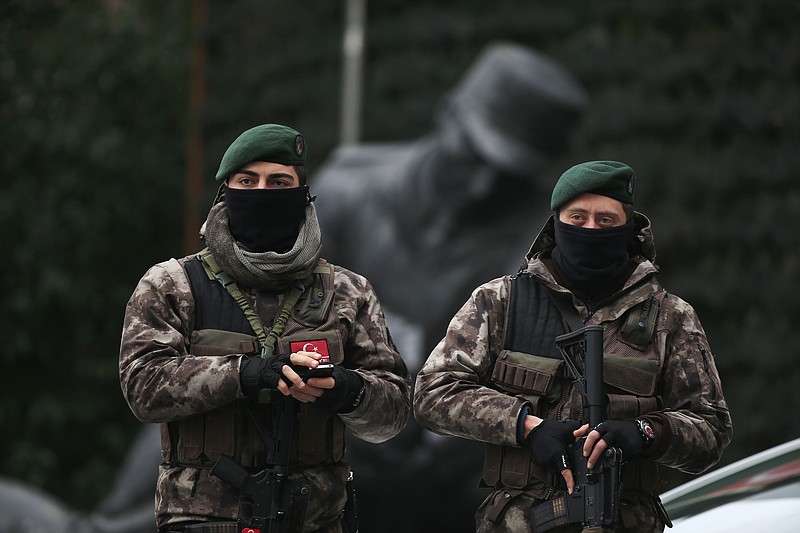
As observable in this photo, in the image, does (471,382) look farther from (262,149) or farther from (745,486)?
(745,486)

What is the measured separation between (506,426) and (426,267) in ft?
22.2

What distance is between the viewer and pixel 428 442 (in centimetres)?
998

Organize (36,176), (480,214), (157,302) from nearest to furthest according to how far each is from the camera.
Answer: (157,302) → (480,214) → (36,176)

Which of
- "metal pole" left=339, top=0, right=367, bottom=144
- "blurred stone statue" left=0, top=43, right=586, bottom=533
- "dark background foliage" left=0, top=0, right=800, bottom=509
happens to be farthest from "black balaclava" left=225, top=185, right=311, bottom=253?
"metal pole" left=339, top=0, right=367, bottom=144

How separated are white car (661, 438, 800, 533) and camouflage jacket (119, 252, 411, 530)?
3.80 ft

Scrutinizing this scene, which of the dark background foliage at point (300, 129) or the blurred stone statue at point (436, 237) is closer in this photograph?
the dark background foliage at point (300, 129)

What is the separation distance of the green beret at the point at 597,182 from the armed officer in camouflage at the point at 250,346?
68 cm

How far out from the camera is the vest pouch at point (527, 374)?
3.68 m

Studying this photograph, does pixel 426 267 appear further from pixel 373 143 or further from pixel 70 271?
pixel 70 271

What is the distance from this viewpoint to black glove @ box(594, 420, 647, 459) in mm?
3461

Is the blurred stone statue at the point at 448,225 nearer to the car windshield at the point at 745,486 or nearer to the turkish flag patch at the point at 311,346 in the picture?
the car windshield at the point at 745,486

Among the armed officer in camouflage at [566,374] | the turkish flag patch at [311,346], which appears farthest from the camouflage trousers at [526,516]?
the turkish flag patch at [311,346]

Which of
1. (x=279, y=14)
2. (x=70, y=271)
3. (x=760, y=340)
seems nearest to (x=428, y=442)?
(x=760, y=340)

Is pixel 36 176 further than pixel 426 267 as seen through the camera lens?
Yes
